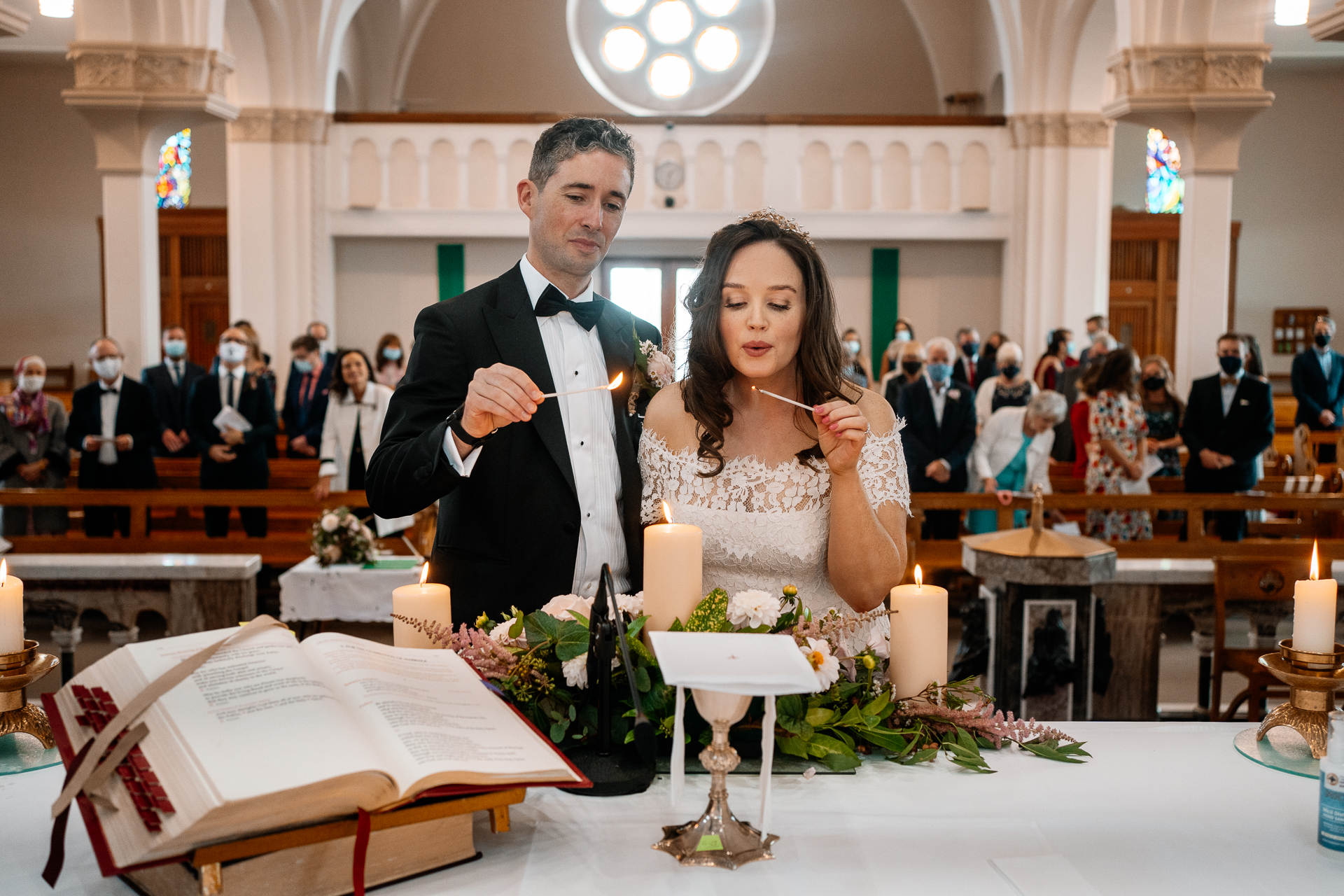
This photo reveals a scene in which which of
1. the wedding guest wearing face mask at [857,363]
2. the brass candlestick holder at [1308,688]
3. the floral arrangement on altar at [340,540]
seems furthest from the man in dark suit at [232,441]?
the brass candlestick holder at [1308,688]

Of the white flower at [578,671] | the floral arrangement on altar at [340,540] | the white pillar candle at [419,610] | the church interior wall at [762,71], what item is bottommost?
the floral arrangement on altar at [340,540]

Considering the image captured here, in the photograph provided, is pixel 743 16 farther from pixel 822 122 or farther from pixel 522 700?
pixel 522 700

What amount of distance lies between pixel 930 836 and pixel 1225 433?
257 inches

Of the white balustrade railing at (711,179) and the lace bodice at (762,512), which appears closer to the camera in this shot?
the lace bodice at (762,512)

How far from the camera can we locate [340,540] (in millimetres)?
5164

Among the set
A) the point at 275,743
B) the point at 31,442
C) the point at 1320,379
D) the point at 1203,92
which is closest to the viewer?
the point at 275,743

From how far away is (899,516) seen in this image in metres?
1.99

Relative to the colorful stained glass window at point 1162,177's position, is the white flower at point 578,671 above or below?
below

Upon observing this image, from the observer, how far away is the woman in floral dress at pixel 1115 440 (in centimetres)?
609

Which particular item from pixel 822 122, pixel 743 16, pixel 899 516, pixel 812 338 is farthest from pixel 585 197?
pixel 743 16

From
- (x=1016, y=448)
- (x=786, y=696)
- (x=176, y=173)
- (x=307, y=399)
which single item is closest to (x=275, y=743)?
(x=786, y=696)

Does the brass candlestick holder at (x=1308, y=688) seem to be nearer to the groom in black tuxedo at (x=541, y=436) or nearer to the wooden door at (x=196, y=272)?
the groom in black tuxedo at (x=541, y=436)

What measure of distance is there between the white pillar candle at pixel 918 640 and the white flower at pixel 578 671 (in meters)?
0.49

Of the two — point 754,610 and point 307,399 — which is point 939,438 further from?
point 754,610
